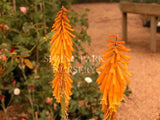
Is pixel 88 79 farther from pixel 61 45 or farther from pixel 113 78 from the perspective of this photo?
pixel 113 78

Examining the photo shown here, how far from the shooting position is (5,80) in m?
2.74

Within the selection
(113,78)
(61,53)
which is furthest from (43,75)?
(113,78)

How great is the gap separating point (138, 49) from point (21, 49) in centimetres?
302

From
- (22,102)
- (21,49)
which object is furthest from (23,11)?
(22,102)

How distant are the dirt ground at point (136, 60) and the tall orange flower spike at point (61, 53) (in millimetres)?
1200

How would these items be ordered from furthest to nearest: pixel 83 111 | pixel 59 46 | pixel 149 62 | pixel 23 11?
pixel 149 62 < pixel 23 11 < pixel 83 111 < pixel 59 46

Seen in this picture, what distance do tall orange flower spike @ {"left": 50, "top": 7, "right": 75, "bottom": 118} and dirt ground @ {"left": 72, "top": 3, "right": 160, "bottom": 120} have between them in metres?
1.20

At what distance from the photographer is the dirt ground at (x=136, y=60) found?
7.74 ft

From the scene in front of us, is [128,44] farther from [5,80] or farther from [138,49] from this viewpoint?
[5,80]

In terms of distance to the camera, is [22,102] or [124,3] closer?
[22,102]

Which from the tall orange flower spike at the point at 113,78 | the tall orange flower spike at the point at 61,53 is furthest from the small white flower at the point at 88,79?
the tall orange flower spike at the point at 113,78

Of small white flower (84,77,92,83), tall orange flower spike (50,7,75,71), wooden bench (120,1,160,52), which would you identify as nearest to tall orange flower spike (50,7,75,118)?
tall orange flower spike (50,7,75,71)

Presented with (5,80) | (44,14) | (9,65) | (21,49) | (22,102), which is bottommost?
(22,102)

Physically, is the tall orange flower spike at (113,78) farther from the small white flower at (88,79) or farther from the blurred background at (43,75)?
the small white flower at (88,79)
